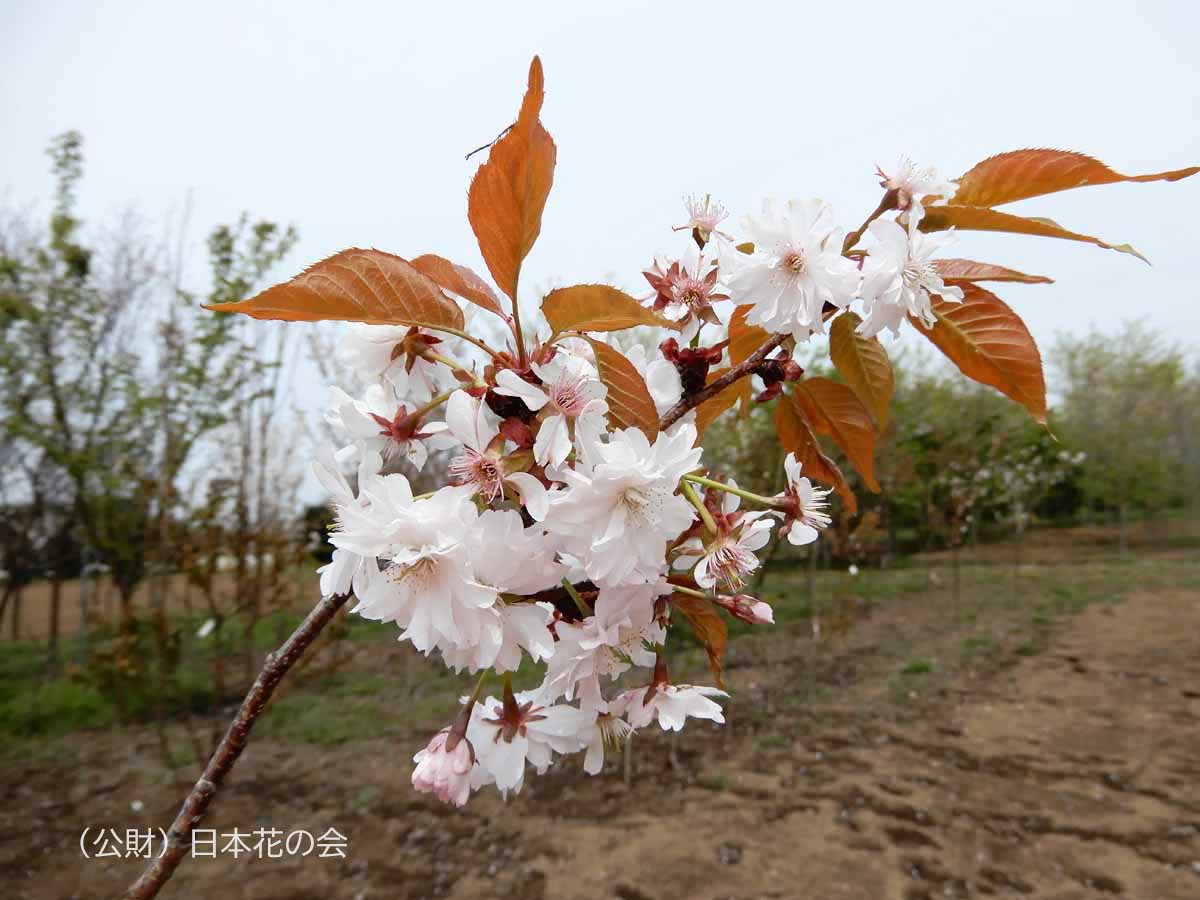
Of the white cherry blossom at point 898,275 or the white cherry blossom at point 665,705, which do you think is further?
the white cherry blossom at point 665,705

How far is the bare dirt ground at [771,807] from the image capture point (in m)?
3.48

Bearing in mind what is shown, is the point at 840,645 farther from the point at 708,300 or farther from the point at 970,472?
the point at 708,300

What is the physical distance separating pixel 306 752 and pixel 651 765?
99.6 inches

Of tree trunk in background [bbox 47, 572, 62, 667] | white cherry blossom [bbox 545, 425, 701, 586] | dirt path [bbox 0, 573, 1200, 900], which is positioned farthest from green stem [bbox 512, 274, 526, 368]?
tree trunk in background [bbox 47, 572, 62, 667]

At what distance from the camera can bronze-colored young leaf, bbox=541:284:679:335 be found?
1.81 feet

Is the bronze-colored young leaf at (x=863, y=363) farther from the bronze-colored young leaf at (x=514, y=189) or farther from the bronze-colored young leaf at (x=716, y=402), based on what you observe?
the bronze-colored young leaf at (x=514, y=189)

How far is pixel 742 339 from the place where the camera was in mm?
732

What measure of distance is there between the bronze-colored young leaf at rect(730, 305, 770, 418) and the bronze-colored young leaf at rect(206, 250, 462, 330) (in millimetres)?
286

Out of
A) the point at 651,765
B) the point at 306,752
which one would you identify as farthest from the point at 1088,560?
the point at 306,752

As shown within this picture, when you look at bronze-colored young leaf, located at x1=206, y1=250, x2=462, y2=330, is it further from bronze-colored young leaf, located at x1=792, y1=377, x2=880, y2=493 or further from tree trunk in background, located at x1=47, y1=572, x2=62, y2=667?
tree trunk in background, located at x1=47, y1=572, x2=62, y2=667

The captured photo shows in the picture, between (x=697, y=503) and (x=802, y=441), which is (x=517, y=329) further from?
(x=802, y=441)

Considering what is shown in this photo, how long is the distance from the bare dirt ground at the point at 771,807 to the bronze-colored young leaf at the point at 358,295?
137 inches

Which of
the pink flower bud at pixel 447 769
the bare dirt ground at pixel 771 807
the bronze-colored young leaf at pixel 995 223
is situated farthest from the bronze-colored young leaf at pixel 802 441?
the bare dirt ground at pixel 771 807

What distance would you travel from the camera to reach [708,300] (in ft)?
2.31
